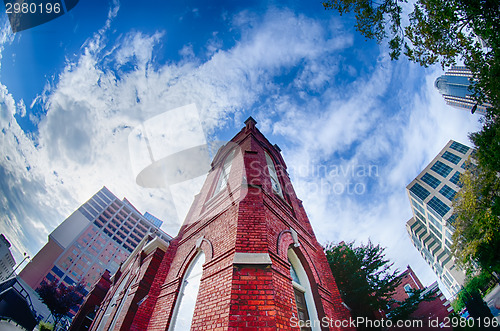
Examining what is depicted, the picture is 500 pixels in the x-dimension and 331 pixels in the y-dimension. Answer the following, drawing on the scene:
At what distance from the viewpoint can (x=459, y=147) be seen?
37.6 metres

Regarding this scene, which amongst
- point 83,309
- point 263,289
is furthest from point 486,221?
point 83,309

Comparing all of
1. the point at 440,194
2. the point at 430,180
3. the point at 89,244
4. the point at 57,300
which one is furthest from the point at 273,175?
the point at 89,244

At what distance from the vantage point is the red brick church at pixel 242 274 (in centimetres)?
345

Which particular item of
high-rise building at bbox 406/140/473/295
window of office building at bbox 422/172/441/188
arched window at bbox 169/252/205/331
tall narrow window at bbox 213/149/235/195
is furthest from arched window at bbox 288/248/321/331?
window of office building at bbox 422/172/441/188

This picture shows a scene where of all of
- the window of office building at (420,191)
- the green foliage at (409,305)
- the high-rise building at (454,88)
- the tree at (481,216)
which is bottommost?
the green foliage at (409,305)

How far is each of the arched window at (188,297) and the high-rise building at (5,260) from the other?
170 feet

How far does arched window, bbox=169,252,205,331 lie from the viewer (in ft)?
15.7

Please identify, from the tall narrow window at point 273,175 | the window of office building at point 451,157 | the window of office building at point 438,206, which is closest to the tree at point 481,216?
the tall narrow window at point 273,175

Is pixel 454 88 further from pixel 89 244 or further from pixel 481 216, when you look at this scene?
pixel 89 244

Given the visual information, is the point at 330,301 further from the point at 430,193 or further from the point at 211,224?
the point at 430,193

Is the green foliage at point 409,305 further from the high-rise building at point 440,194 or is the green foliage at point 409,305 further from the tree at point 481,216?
the high-rise building at point 440,194

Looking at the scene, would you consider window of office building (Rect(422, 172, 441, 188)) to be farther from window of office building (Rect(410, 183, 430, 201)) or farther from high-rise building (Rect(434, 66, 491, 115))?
high-rise building (Rect(434, 66, 491, 115))

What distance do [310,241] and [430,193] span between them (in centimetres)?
4936

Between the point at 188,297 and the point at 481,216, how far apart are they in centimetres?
Answer: 1316
